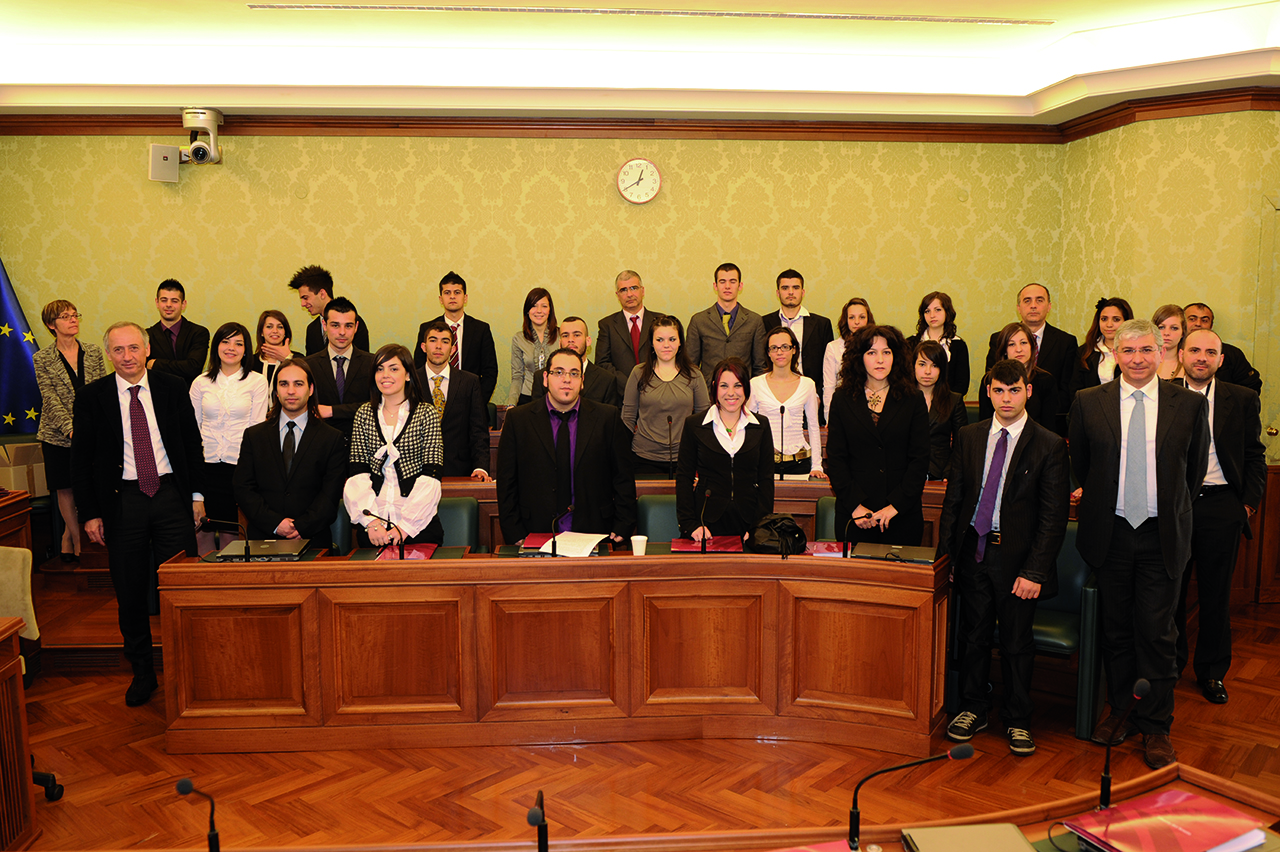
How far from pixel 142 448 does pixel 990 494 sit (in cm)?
337

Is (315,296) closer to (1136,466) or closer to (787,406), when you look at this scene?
(787,406)

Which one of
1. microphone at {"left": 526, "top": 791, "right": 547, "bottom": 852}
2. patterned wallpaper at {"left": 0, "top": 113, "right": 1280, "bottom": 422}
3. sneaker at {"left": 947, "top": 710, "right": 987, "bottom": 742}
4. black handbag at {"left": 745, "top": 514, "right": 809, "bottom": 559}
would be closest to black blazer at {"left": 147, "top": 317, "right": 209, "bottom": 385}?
patterned wallpaper at {"left": 0, "top": 113, "right": 1280, "bottom": 422}

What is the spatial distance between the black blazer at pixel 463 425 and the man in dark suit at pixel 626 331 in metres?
1.18

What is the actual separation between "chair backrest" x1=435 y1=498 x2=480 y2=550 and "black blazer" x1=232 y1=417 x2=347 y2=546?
447 millimetres

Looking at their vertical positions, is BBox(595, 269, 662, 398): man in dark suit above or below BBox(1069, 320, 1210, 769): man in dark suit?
above

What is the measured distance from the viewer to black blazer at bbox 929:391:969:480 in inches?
172

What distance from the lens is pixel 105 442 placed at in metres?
3.91

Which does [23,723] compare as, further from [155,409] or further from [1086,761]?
[1086,761]

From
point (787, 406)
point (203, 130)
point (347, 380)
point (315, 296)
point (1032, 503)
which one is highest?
point (203, 130)

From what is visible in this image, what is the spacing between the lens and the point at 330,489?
3.85 metres

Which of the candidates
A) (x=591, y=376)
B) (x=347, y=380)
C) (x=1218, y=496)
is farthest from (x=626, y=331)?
(x=1218, y=496)

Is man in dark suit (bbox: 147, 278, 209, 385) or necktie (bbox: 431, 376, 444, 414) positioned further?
man in dark suit (bbox: 147, 278, 209, 385)

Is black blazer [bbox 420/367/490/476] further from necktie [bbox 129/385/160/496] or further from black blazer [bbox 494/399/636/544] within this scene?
necktie [bbox 129/385/160/496]

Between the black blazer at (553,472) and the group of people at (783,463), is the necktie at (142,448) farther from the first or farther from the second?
the black blazer at (553,472)
